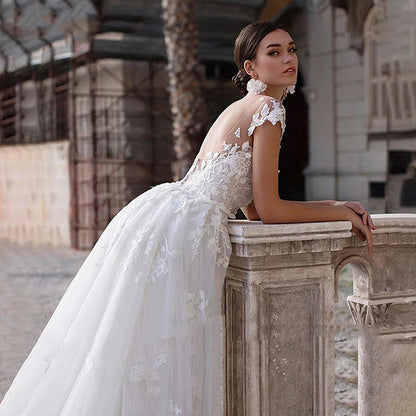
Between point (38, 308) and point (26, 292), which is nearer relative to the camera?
point (38, 308)

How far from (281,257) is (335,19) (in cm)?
1154

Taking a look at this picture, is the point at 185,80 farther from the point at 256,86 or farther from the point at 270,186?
the point at 270,186

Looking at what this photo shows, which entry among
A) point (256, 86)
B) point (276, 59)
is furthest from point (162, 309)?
point (276, 59)

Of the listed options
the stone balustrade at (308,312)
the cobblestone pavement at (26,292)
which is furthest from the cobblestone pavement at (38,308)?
the stone balustrade at (308,312)

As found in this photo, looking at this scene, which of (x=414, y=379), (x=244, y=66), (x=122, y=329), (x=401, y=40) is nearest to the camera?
(x=122, y=329)

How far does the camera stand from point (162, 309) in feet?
8.58

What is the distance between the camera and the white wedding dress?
8.49 feet

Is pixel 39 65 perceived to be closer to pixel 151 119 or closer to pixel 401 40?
pixel 151 119

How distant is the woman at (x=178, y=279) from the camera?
102 inches

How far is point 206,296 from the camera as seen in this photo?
8.63 ft

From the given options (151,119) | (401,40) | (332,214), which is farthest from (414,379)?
(151,119)

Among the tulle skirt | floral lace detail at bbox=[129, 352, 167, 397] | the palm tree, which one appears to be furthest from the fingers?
the palm tree

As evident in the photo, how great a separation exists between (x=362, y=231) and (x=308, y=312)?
0.39m

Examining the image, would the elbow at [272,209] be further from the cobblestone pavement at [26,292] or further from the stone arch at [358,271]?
the cobblestone pavement at [26,292]
